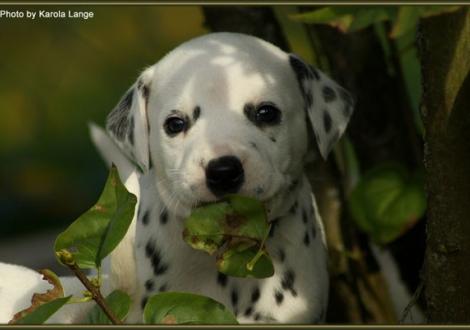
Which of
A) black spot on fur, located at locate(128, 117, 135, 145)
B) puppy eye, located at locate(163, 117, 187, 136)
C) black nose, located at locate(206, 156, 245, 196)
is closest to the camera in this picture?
black nose, located at locate(206, 156, 245, 196)

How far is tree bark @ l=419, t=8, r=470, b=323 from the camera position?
2420mm

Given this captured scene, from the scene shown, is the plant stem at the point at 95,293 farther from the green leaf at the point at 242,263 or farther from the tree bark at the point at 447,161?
the tree bark at the point at 447,161

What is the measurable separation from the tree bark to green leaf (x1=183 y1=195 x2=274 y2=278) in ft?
1.55

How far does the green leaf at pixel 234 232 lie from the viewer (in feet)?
8.18

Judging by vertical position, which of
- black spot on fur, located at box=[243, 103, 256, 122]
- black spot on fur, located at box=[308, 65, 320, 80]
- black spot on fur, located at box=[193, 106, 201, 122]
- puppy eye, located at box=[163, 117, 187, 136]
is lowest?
black spot on fur, located at box=[308, 65, 320, 80]

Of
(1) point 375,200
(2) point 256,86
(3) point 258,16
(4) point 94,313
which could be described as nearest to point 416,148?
(1) point 375,200

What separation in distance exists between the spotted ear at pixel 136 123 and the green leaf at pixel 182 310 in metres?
0.92

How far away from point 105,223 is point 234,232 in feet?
1.38

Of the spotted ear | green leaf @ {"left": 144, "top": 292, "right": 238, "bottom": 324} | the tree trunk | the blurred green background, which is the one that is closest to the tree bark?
green leaf @ {"left": 144, "top": 292, "right": 238, "bottom": 324}

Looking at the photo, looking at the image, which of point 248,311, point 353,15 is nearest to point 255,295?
point 248,311

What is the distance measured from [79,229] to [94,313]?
35 centimetres

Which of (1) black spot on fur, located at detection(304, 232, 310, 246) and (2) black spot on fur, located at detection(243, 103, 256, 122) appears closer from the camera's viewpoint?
(2) black spot on fur, located at detection(243, 103, 256, 122)

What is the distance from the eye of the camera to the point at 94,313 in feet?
8.05

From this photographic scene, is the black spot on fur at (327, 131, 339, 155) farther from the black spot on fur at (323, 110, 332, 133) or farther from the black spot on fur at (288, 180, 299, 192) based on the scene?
the black spot on fur at (288, 180, 299, 192)
